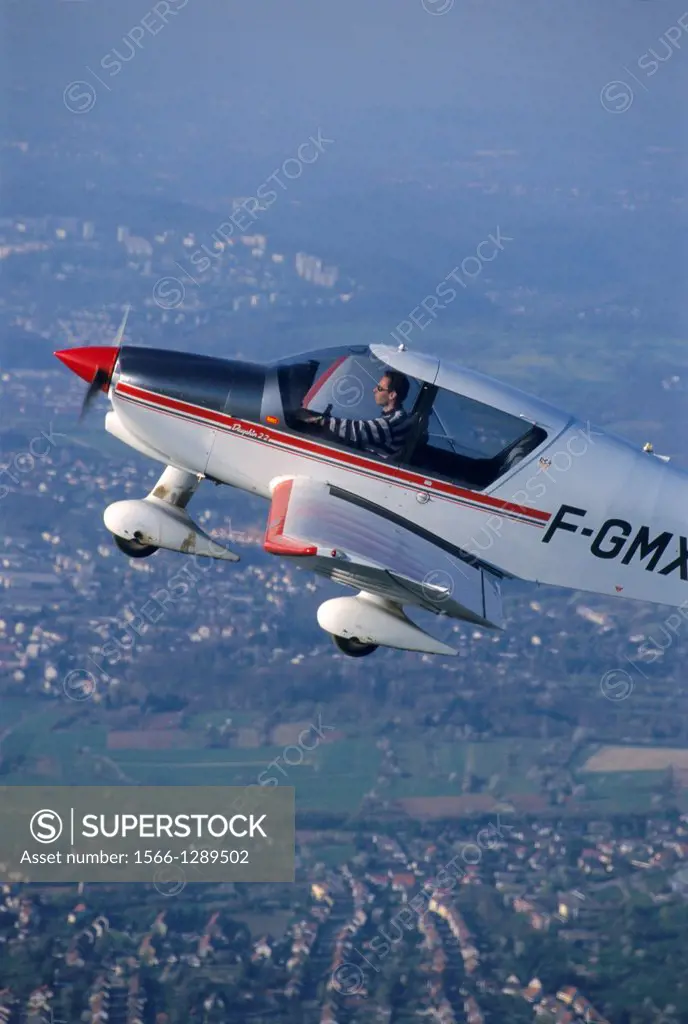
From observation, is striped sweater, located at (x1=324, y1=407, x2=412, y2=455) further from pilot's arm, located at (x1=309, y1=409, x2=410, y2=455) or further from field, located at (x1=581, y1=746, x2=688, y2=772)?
field, located at (x1=581, y1=746, x2=688, y2=772)

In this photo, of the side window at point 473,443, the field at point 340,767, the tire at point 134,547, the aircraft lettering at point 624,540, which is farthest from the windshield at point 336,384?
the field at point 340,767

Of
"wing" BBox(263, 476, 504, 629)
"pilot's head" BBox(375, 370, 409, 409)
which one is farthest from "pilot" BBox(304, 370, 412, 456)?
"wing" BBox(263, 476, 504, 629)

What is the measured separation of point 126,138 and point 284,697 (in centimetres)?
5684

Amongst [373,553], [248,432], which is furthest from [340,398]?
[373,553]

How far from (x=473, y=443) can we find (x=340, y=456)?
1463 millimetres

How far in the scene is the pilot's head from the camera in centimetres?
1455

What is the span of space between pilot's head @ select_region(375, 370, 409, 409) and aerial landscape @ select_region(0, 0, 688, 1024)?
0.03 meters

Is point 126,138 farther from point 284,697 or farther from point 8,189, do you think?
point 284,697

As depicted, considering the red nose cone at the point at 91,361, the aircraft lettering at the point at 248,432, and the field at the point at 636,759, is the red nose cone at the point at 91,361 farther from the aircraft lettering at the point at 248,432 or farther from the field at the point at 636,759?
the field at the point at 636,759

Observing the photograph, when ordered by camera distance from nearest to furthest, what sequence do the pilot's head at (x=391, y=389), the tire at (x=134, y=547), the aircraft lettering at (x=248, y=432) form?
the pilot's head at (x=391, y=389) < the aircraft lettering at (x=248, y=432) < the tire at (x=134, y=547)

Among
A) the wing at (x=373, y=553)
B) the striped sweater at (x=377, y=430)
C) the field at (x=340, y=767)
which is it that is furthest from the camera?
the field at (x=340, y=767)

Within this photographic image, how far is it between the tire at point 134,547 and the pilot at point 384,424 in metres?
2.51

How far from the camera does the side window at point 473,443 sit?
1466cm

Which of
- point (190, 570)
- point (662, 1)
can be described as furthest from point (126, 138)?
point (190, 570)
